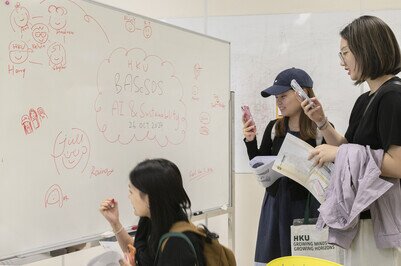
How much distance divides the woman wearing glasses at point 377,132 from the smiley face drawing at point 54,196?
41.0 inches

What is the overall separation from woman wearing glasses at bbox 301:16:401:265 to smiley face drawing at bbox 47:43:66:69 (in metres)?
1.08

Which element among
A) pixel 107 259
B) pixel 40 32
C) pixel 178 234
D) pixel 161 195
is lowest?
pixel 107 259

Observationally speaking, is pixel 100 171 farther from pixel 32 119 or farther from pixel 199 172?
pixel 199 172

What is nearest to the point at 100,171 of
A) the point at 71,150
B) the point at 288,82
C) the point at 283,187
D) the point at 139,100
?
the point at 71,150

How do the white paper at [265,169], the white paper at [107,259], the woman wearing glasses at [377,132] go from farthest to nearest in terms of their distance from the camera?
the white paper at [265,169]
the woman wearing glasses at [377,132]
the white paper at [107,259]

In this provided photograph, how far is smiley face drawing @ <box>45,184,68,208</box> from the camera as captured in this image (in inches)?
74.2

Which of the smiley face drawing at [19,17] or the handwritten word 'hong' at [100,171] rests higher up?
the smiley face drawing at [19,17]

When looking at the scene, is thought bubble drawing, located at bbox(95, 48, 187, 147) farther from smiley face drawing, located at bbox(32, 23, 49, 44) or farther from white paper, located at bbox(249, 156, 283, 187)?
white paper, located at bbox(249, 156, 283, 187)

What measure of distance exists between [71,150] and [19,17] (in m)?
0.52

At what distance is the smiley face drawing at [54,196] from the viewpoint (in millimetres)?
1886

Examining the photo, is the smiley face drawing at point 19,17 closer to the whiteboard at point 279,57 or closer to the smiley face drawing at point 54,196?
the smiley face drawing at point 54,196

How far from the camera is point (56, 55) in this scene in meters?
1.92

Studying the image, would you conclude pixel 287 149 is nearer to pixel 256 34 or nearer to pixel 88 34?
pixel 88 34

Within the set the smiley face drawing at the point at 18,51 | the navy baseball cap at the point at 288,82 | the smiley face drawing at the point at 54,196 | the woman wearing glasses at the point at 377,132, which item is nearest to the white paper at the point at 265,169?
the navy baseball cap at the point at 288,82
